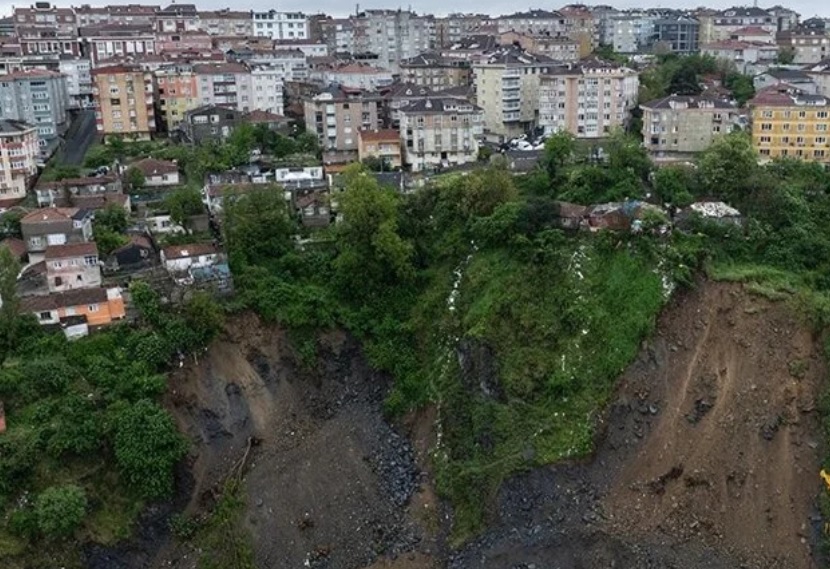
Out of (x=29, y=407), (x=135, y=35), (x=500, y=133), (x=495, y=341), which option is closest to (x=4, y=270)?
(x=29, y=407)

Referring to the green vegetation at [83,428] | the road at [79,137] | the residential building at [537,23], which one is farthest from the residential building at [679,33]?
the green vegetation at [83,428]

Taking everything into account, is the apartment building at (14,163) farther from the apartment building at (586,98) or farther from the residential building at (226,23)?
the residential building at (226,23)

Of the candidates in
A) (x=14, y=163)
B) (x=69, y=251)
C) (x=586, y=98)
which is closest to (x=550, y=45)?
(x=586, y=98)

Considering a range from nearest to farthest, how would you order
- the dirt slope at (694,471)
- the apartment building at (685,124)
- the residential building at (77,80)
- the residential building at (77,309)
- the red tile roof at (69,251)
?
the dirt slope at (694,471)
the residential building at (77,309)
the red tile roof at (69,251)
the apartment building at (685,124)
the residential building at (77,80)

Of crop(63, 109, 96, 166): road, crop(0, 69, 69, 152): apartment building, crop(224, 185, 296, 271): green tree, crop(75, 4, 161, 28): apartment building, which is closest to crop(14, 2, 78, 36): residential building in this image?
crop(75, 4, 161, 28): apartment building

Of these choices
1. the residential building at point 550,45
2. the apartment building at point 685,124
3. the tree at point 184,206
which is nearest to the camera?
the tree at point 184,206

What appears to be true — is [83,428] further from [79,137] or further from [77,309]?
[79,137]
